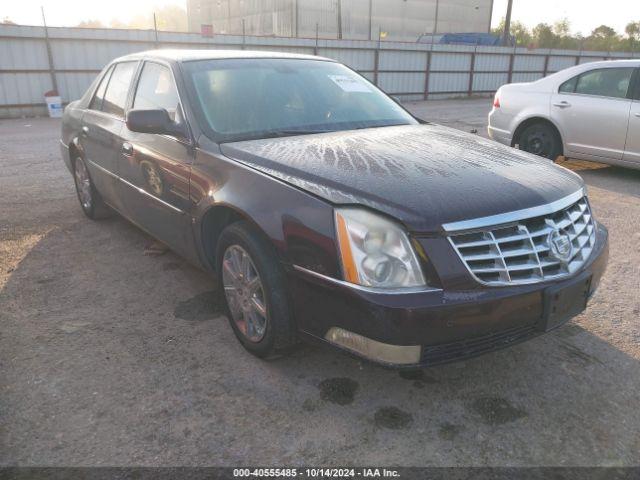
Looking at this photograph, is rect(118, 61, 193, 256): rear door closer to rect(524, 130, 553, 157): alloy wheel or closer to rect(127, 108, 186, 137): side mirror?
rect(127, 108, 186, 137): side mirror

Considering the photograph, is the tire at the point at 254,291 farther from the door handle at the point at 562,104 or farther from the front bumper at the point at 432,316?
the door handle at the point at 562,104

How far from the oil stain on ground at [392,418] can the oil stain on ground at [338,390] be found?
16 centimetres

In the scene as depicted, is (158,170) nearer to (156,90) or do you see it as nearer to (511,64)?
(156,90)

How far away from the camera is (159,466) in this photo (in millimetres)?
2086

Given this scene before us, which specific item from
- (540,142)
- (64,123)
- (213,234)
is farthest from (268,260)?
(540,142)

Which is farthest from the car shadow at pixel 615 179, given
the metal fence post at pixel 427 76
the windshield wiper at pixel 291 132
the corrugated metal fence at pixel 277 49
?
the metal fence post at pixel 427 76

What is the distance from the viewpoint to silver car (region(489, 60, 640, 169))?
6.45 meters

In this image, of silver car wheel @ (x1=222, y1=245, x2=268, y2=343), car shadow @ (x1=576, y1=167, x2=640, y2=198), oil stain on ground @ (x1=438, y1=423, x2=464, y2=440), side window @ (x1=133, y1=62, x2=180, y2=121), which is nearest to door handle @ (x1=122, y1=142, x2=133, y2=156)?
side window @ (x1=133, y1=62, x2=180, y2=121)

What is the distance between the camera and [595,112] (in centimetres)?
668

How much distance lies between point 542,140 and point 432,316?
610 cm

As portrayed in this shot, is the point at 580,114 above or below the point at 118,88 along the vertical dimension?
below

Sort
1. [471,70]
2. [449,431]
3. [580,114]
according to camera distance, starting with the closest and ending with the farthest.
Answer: [449,431] < [580,114] < [471,70]

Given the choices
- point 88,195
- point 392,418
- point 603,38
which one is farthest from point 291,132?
point 603,38

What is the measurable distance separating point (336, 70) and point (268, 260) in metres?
1.99
